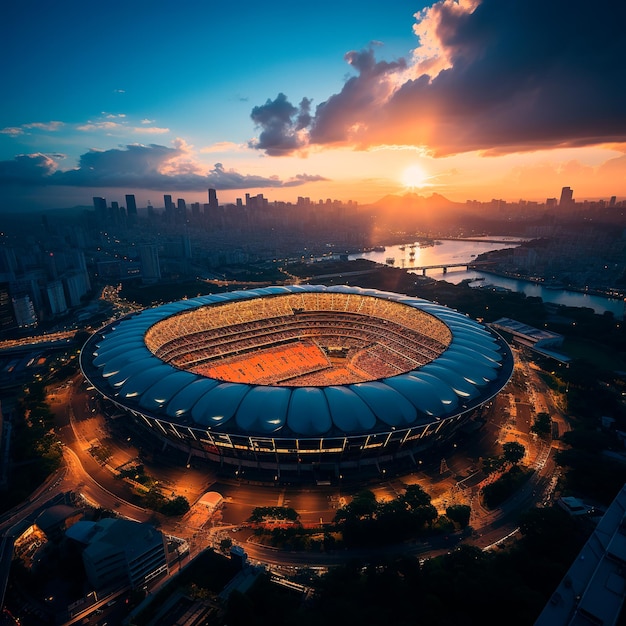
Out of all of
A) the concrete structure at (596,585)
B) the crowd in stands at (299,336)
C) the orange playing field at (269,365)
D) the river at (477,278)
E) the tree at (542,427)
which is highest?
the concrete structure at (596,585)

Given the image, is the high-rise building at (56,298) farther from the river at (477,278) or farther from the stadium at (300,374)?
the river at (477,278)

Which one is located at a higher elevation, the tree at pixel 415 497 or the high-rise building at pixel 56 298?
the high-rise building at pixel 56 298

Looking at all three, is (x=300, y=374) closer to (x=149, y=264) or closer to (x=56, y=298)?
(x=56, y=298)

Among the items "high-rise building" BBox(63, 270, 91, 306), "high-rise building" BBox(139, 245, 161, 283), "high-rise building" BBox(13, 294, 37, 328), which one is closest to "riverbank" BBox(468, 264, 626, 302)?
"high-rise building" BBox(139, 245, 161, 283)

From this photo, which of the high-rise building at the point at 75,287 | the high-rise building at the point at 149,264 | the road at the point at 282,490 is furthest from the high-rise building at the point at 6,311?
the road at the point at 282,490

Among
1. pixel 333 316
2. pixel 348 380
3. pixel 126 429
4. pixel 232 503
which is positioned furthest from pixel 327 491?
pixel 333 316

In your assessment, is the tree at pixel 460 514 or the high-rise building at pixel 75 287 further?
the high-rise building at pixel 75 287

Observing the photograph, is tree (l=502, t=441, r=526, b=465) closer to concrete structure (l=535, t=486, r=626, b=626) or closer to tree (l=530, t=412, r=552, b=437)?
tree (l=530, t=412, r=552, b=437)

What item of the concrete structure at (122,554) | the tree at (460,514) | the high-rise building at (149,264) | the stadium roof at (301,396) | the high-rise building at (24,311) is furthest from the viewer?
the high-rise building at (149,264)

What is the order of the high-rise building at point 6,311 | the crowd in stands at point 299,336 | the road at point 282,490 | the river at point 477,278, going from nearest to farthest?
the road at point 282,490
the crowd in stands at point 299,336
the high-rise building at point 6,311
the river at point 477,278
